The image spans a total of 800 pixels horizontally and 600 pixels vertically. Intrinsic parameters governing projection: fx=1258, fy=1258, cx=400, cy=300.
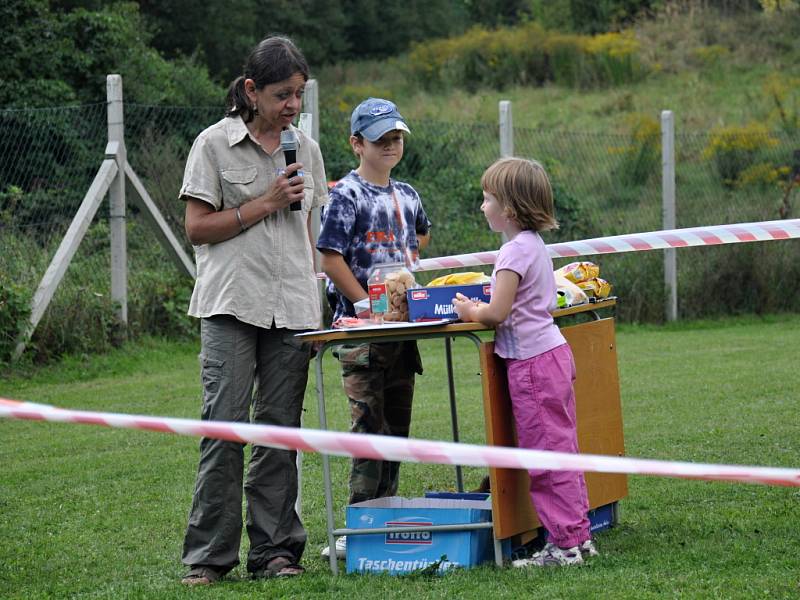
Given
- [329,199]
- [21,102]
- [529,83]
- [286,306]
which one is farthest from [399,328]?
[529,83]

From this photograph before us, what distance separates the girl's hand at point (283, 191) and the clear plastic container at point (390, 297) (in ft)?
1.65

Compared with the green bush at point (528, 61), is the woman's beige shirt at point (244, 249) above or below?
below

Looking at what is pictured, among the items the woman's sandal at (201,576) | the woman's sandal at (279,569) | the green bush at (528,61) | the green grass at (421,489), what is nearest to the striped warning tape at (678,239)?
the green grass at (421,489)

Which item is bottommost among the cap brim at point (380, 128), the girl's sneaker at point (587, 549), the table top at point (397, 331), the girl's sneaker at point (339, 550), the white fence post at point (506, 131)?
the girl's sneaker at point (339, 550)

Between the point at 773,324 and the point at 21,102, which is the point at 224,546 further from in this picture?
the point at 21,102

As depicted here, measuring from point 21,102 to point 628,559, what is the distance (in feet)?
50.8

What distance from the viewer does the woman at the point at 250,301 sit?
4.72m

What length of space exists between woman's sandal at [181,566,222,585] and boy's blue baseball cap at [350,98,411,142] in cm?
184

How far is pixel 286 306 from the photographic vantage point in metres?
4.84

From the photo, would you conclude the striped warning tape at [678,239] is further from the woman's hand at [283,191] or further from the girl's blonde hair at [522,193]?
the woman's hand at [283,191]

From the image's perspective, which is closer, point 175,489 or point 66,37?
point 175,489

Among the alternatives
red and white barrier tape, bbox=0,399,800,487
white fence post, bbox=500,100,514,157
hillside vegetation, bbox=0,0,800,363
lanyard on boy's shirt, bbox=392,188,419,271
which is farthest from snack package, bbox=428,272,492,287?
white fence post, bbox=500,100,514,157

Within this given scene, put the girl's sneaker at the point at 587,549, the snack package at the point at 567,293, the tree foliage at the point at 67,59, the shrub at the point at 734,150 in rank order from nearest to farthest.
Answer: the girl's sneaker at the point at 587,549
the snack package at the point at 567,293
the shrub at the point at 734,150
the tree foliage at the point at 67,59

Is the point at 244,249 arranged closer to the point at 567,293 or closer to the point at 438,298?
the point at 438,298
